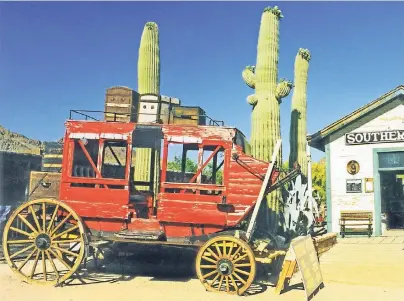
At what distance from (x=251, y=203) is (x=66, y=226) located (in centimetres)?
412

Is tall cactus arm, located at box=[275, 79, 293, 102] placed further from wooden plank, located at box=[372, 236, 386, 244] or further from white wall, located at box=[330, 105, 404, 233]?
wooden plank, located at box=[372, 236, 386, 244]

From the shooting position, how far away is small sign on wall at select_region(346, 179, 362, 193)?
15841 millimetres

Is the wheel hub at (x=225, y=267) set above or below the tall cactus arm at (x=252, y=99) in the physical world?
below

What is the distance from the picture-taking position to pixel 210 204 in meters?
8.51

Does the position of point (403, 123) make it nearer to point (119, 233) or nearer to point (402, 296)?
point (402, 296)

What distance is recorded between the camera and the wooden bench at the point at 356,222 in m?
15.4

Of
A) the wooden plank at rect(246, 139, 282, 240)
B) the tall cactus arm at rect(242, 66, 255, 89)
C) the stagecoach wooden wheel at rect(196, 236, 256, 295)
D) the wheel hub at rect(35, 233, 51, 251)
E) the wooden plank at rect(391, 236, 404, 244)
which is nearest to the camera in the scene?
the stagecoach wooden wheel at rect(196, 236, 256, 295)

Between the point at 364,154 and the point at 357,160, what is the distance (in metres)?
0.34

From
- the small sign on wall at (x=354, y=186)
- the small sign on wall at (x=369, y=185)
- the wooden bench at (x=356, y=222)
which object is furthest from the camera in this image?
the small sign on wall at (x=354, y=186)

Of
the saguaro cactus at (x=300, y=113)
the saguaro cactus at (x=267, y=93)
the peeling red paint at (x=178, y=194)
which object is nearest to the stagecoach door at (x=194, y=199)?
the peeling red paint at (x=178, y=194)

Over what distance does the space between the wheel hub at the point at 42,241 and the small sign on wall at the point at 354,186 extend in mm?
11521

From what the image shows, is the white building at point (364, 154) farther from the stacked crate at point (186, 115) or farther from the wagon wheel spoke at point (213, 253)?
the wagon wheel spoke at point (213, 253)

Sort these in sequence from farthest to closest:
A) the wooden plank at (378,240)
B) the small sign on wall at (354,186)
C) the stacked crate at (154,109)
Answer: the small sign on wall at (354,186)
the wooden plank at (378,240)
the stacked crate at (154,109)

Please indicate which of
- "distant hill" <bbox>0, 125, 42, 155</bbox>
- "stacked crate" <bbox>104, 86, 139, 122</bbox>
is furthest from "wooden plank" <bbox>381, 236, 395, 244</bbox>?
"distant hill" <bbox>0, 125, 42, 155</bbox>
